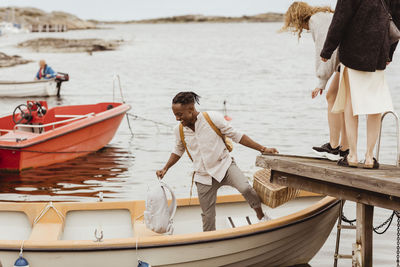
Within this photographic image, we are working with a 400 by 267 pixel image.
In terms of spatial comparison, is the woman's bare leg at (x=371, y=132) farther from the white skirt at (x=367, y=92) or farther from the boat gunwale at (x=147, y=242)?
the boat gunwale at (x=147, y=242)

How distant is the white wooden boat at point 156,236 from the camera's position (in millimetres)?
6340

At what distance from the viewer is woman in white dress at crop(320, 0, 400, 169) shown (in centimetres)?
578

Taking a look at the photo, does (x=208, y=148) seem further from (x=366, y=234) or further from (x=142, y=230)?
(x=366, y=234)

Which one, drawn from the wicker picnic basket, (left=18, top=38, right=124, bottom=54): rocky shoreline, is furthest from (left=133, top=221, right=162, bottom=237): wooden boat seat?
(left=18, top=38, right=124, bottom=54): rocky shoreline

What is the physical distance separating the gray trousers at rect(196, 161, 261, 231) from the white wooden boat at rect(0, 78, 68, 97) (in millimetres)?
19019

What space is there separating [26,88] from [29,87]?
12cm

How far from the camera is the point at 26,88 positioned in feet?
82.1

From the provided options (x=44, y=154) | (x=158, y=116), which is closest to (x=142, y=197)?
(x=44, y=154)

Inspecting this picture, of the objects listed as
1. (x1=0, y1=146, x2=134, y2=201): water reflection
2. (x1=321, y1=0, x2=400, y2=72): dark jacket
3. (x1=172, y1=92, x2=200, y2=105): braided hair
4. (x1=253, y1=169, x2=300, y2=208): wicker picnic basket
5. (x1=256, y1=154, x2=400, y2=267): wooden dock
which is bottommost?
(x1=0, y1=146, x2=134, y2=201): water reflection

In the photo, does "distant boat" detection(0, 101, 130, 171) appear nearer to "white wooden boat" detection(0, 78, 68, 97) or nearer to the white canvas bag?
the white canvas bag

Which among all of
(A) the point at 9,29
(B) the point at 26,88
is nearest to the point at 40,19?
(A) the point at 9,29

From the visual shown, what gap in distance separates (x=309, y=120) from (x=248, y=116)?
7.34 ft

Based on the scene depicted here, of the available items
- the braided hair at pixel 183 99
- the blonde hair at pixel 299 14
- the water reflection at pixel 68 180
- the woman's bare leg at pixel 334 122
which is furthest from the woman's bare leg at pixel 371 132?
the water reflection at pixel 68 180

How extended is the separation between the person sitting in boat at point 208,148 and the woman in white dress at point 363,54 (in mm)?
952
